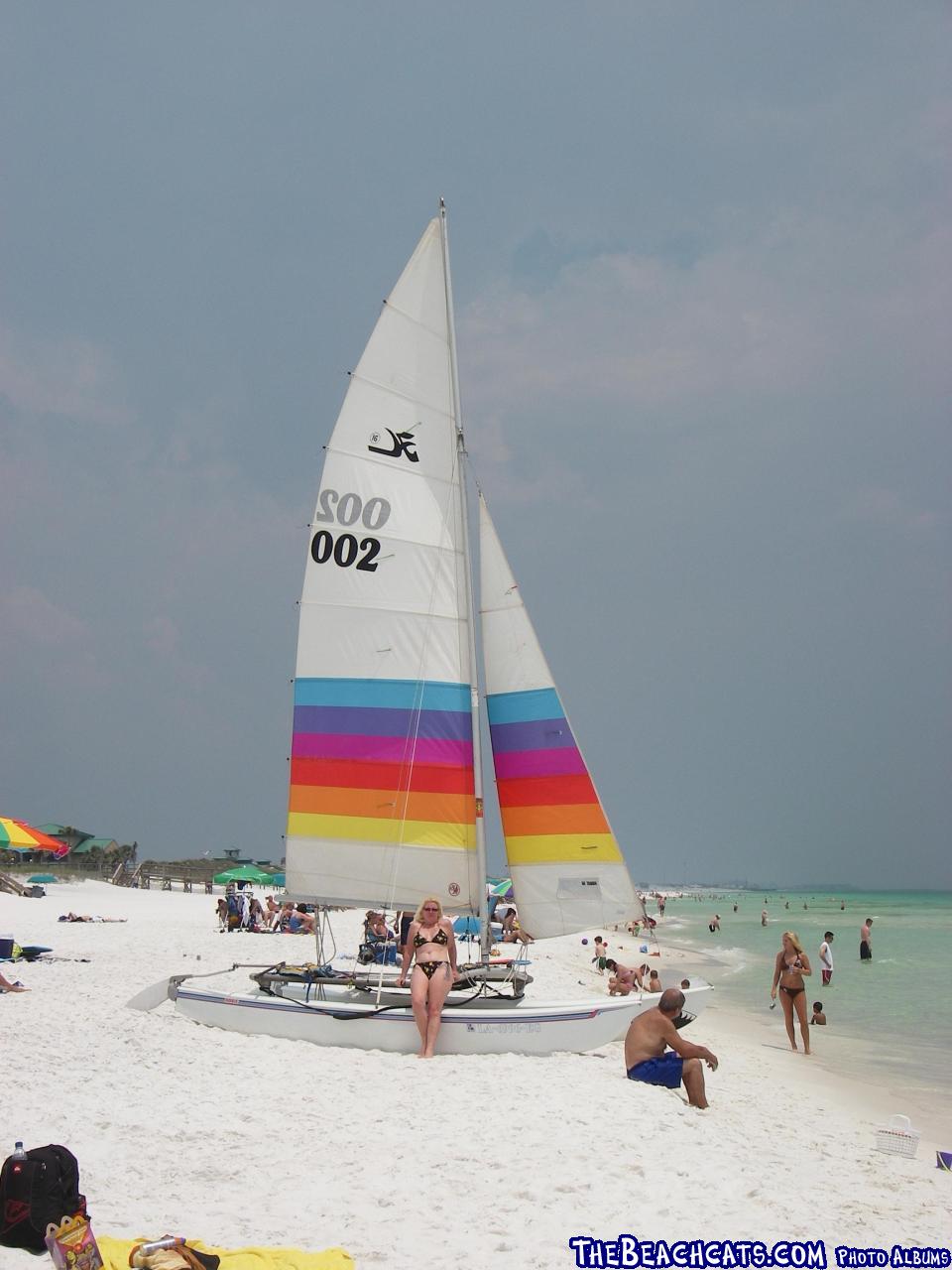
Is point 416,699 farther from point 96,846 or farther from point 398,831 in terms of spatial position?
point 96,846

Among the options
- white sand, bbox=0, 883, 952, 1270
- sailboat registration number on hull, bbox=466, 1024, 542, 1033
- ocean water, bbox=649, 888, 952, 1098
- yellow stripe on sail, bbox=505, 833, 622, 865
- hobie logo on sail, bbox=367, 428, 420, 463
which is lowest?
ocean water, bbox=649, 888, 952, 1098

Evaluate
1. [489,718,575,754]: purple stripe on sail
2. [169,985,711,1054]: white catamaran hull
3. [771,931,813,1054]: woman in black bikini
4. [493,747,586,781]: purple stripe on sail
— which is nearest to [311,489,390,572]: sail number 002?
[489,718,575,754]: purple stripe on sail

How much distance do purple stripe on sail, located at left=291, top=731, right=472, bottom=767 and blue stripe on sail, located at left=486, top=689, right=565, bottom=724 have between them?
57 cm

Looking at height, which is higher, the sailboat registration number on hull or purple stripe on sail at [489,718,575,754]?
purple stripe on sail at [489,718,575,754]

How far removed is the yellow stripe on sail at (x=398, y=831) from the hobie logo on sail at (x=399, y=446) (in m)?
4.37

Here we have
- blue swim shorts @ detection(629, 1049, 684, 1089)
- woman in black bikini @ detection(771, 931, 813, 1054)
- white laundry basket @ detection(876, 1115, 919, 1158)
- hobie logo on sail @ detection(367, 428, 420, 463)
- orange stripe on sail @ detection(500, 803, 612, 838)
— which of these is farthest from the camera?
woman in black bikini @ detection(771, 931, 813, 1054)

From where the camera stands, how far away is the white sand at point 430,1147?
5.24 m

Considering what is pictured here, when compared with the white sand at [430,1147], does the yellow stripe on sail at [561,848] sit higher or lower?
higher

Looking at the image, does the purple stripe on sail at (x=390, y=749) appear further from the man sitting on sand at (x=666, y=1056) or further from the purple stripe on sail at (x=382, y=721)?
the man sitting on sand at (x=666, y=1056)

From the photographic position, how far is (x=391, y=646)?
38.7 feet

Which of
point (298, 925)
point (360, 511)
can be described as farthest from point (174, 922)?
point (360, 511)

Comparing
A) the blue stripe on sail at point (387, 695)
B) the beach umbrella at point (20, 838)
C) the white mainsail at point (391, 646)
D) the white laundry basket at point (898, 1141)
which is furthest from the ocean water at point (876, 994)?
the beach umbrella at point (20, 838)

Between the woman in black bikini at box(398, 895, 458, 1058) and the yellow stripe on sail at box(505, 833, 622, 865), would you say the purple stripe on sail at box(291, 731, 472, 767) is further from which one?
the woman in black bikini at box(398, 895, 458, 1058)

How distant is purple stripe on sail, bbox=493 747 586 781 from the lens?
1130 cm
